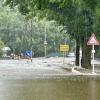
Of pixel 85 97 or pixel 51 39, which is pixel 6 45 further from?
pixel 85 97

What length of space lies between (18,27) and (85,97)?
321ft

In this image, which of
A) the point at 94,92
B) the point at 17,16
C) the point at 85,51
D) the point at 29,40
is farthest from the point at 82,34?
the point at 17,16

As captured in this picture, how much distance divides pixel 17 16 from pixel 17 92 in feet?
335

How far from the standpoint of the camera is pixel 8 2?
4359 centimetres

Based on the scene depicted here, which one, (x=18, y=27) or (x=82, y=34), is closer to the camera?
(x=82, y=34)

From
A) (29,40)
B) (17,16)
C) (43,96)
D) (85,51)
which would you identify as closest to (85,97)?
(43,96)

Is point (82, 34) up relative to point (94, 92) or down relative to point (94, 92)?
up

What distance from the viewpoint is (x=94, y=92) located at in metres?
19.7

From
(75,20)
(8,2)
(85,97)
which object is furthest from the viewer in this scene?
(8,2)

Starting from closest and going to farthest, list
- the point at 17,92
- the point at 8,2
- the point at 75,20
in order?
the point at 17,92, the point at 75,20, the point at 8,2

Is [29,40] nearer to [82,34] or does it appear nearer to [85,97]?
[82,34]

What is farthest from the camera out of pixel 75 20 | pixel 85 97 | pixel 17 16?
pixel 17 16

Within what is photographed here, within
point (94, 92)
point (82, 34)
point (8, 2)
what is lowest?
point (94, 92)

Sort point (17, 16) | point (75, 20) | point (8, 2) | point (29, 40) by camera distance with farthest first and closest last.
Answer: point (17, 16)
point (29, 40)
point (8, 2)
point (75, 20)
